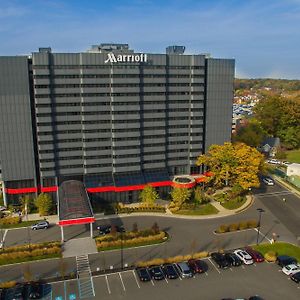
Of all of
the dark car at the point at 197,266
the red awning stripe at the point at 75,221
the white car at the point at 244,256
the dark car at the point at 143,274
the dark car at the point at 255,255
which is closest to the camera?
the dark car at the point at 143,274

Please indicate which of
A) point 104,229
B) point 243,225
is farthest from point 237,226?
point 104,229

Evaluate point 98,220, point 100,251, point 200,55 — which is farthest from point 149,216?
point 200,55

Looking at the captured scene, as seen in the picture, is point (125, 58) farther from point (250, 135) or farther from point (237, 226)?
point (250, 135)

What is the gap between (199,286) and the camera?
58.9m

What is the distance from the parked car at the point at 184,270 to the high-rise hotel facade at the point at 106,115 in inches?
1296

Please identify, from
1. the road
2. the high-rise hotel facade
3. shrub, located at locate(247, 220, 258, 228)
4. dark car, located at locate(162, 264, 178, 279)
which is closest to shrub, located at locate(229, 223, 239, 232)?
the road

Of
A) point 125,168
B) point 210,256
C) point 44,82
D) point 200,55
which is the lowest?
point 210,256

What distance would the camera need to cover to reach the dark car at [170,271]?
6059 cm

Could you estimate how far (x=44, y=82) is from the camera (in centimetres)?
8538

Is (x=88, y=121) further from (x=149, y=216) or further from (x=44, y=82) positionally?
(x=149, y=216)

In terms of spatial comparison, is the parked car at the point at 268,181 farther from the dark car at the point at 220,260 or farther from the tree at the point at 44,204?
the tree at the point at 44,204

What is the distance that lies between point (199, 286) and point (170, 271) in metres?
5.49

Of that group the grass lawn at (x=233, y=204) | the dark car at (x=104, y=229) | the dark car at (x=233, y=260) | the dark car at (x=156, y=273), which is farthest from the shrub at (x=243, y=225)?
the dark car at (x=104, y=229)

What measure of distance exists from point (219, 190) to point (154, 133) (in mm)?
24732
